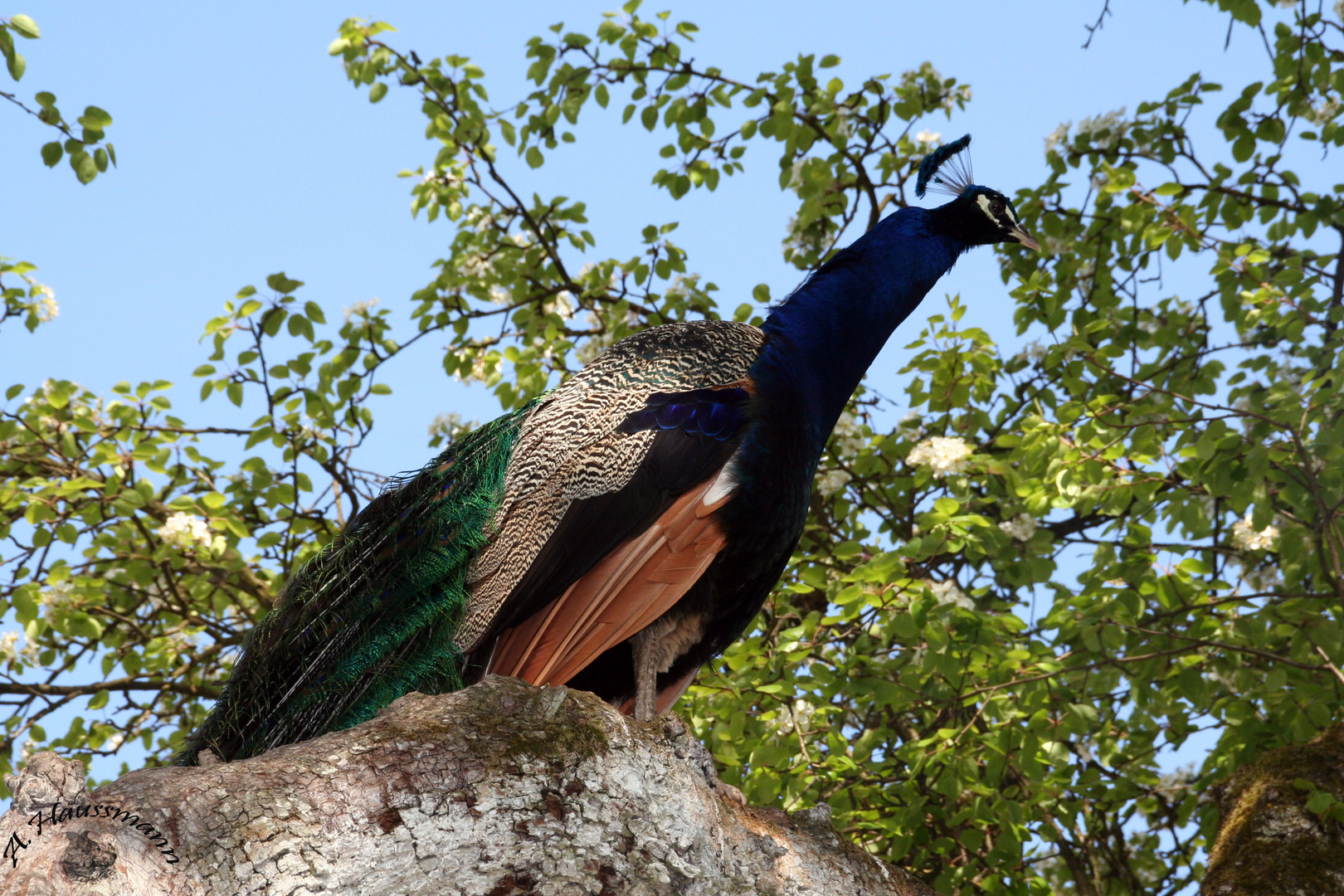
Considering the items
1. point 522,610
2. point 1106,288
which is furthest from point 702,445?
point 1106,288

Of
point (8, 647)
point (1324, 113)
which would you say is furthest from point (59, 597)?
point (1324, 113)

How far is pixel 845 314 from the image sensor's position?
132 inches

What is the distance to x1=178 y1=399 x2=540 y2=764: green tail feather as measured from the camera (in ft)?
9.00

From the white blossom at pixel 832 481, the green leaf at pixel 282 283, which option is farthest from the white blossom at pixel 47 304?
the white blossom at pixel 832 481

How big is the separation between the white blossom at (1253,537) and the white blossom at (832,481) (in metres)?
1.53

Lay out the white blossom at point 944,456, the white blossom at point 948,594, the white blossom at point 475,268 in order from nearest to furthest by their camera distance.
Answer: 1. the white blossom at point 948,594
2. the white blossom at point 944,456
3. the white blossom at point 475,268

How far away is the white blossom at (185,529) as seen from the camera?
4641mm

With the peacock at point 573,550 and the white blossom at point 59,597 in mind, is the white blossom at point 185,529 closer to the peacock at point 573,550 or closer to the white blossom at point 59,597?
the white blossom at point 59,597

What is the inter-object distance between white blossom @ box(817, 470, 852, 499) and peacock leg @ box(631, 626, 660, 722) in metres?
2.19

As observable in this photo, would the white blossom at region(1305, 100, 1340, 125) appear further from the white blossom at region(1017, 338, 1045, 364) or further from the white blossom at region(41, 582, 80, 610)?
the white blossom at region(41, 582, 80, 610)

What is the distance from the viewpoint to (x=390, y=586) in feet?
9.30

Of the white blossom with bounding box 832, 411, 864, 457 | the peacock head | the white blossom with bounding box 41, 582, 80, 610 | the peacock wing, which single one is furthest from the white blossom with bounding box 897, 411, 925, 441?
the white blossom with bounding box 41, 582, 80, 610

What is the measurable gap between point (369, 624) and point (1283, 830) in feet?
7.93

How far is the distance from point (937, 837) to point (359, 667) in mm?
2601
